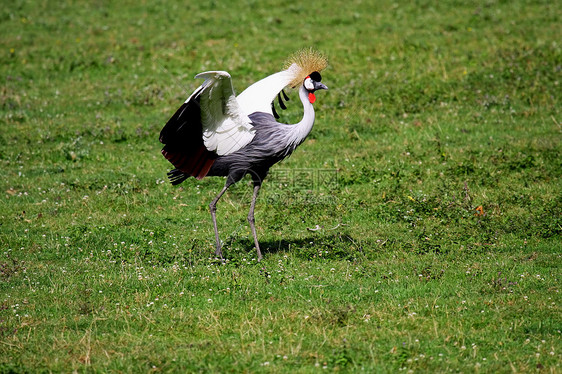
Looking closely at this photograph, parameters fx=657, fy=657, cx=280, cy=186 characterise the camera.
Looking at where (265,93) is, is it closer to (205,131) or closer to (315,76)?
(315,76)

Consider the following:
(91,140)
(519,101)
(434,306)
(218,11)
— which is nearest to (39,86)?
(91,140)

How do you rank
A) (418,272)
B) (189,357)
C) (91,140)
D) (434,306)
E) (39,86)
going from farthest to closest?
(39,86) < (91,140) < (418,272) < (434,306) < (189,357)

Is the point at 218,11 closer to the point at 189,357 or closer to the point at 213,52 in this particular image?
the point at 213,52

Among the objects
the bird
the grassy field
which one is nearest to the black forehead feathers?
the bird

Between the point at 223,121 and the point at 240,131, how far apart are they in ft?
0.81

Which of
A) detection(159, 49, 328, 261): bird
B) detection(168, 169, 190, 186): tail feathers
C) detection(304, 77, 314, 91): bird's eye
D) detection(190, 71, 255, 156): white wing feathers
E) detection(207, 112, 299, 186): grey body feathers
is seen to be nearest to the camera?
detection(190, 71, 255, 156): white wing feathers

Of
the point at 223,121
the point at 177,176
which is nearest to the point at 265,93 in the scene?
the point at 223,121

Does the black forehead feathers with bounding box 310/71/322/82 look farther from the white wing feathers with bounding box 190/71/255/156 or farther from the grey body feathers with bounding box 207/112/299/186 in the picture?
the white wing feathers with bounding box 190/71/255/156

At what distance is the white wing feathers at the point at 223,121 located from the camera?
23.7ft

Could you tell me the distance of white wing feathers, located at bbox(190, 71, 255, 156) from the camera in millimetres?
7211

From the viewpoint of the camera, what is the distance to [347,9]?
17.8 metres

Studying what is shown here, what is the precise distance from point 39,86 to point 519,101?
994 cm

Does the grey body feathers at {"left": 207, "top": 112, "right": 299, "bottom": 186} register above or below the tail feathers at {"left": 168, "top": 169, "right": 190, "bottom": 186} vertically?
above

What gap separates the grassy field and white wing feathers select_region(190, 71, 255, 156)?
4.05 feet
